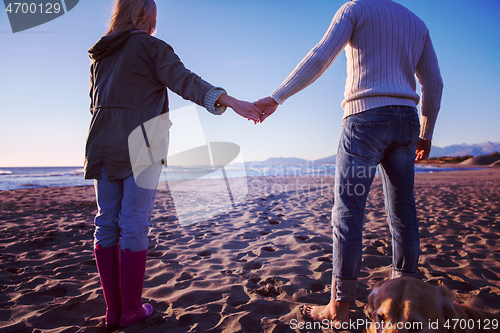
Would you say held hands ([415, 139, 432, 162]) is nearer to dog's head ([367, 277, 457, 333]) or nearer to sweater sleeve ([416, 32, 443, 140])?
sweater sleeve ([416, 32, 443, 140])

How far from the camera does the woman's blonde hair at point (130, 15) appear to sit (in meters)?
1.64

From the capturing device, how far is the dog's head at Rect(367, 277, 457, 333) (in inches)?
39.1

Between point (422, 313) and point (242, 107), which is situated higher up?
point (242, 107)

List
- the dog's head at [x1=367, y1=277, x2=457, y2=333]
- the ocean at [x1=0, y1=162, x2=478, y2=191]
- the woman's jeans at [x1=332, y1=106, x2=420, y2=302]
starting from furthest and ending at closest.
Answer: the ocean at [x1=0, y1=162, x2=478, y2=191], the woman's jeans at [x1=332, y1=106, x2=420, y2=302], the dog's head at [x1=367, y1=277, x2=457, y2=333]

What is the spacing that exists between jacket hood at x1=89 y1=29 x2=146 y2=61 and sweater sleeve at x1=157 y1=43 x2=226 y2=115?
221 mm

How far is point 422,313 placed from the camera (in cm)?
100

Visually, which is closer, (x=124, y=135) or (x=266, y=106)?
(x=124, y=135)

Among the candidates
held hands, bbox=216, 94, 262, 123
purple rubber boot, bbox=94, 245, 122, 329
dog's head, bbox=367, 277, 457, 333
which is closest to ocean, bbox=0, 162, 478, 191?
purple rubber boot, bbox=94, 245, 122, 329

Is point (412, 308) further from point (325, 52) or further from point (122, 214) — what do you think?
point (122, 214)

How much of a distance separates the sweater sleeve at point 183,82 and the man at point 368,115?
18.6 inches

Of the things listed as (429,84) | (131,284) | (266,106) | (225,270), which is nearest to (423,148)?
(429,84)

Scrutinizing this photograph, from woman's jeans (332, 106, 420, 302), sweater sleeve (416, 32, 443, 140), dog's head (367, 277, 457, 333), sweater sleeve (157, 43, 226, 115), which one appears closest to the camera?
dog's head (367, 277, 457, 333)

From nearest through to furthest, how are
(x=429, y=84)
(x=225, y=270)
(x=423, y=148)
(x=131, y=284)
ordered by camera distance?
(x=131, y=284), (x=429, y=84), (x=423, y=148), (x=225, y=270)

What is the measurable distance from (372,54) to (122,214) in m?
1.79
